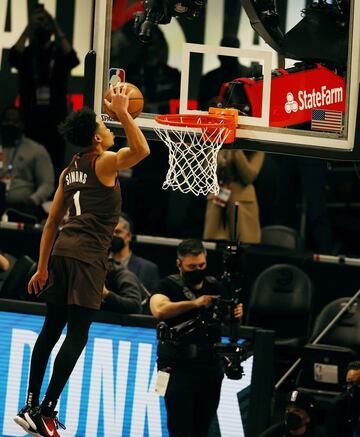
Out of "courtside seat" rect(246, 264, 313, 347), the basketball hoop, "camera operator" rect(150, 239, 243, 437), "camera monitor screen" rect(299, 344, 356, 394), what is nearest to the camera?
the basketball hoop

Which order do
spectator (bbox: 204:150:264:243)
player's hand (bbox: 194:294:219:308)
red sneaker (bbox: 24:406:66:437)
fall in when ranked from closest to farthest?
red sneaker (bbox: 24:406:66:437), player's hand (bbox: 194:294:219:308), spectator (bbox: 204:150:264:243)

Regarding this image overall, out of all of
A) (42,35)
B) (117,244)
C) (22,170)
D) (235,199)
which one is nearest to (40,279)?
(117,244)

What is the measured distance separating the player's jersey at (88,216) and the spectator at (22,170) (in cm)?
518

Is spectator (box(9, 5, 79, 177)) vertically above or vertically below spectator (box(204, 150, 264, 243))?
above

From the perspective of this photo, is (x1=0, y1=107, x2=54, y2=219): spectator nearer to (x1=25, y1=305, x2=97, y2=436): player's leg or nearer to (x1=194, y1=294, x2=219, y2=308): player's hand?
(x1=194, y1=294, x2=219, y2=308): player's hand

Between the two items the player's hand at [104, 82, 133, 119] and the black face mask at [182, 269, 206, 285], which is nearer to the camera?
the player's hand at [104, 82, 133, 119]

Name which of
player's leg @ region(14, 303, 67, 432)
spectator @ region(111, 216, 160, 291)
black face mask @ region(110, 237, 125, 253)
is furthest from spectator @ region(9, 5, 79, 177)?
Answer: player's leg @ region(14, 303, 67, 432)

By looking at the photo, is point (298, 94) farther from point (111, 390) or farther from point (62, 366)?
point (111, 390)

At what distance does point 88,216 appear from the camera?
941cm

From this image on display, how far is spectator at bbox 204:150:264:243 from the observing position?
14.1 m

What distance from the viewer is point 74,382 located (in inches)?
477

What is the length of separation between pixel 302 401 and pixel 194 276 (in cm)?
Answer: 146

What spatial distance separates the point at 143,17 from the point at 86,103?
2.82 ft

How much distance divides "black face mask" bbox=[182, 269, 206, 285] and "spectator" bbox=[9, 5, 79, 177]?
4226mm
